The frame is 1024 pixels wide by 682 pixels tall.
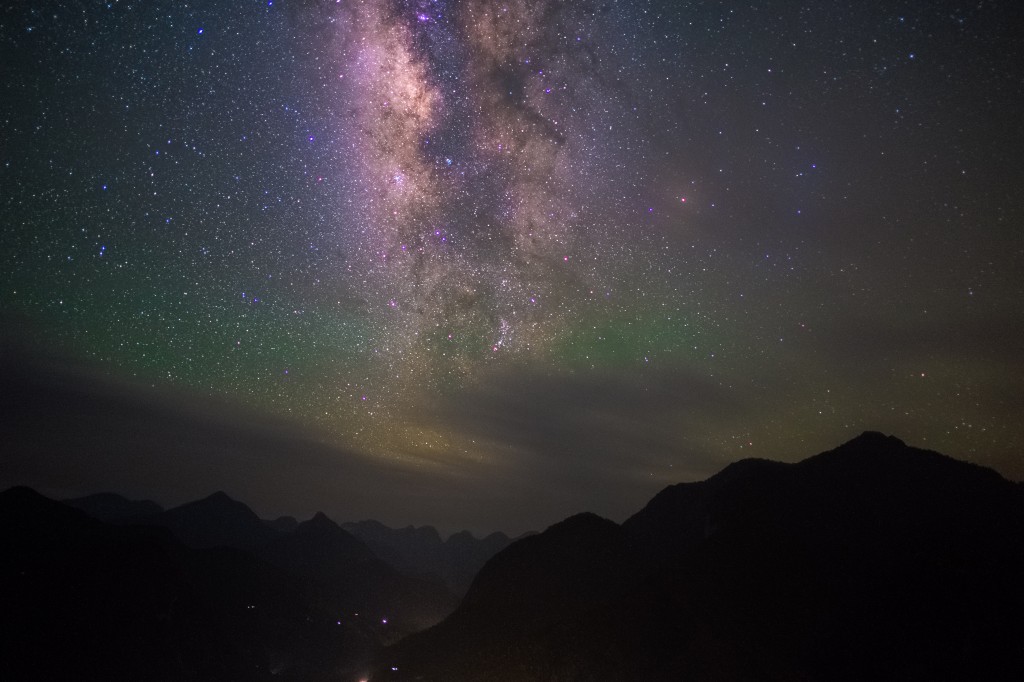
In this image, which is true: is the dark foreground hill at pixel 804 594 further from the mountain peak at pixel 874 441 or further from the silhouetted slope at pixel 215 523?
the silhouetted slope at pixel 215 523

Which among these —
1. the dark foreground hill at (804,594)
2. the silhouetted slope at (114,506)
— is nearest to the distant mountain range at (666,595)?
the dark foreground hill at (804,594)

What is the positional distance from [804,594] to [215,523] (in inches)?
5434

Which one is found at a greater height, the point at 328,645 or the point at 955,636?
the point at 955,636

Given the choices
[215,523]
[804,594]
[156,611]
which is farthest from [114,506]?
[804,594]

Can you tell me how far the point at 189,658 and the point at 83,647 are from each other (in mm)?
13007

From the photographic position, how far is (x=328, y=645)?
80.8 m

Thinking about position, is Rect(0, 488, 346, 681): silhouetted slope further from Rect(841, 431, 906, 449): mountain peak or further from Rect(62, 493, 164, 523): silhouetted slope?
Rect(62, 493, 164, 523): silhouetted slope

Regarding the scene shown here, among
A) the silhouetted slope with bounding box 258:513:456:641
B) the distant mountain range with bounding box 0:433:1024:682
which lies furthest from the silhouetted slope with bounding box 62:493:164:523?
the distant mountain range with bounding box 0:433:1024:682

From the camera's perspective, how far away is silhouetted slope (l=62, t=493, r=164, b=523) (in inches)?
5236

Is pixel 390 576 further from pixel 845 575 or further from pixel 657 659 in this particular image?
pixel 845 575

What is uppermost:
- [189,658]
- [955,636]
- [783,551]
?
[783,551]

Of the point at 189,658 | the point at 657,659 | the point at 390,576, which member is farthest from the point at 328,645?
the point at 657,659

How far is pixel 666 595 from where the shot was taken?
4494cm

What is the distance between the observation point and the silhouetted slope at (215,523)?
399 feet
